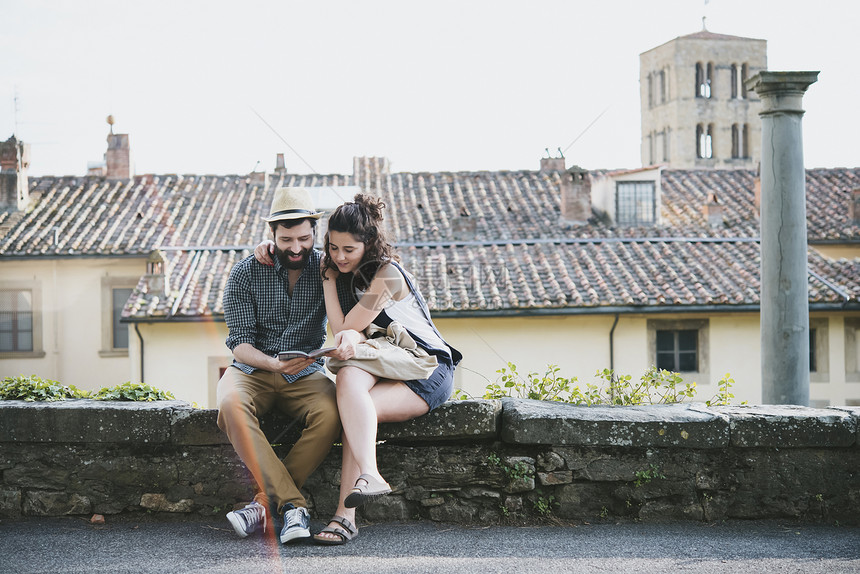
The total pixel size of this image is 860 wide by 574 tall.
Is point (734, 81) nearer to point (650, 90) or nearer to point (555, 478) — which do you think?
point (650, 90)

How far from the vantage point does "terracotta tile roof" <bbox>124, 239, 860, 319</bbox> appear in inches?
522

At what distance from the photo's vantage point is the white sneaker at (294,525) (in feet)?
11.3

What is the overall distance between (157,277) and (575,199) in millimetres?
8463

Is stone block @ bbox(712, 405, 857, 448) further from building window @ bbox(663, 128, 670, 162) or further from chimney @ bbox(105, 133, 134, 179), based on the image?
building window @ bbox(663, 128, 670, 162)

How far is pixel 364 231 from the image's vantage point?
381 centimetres

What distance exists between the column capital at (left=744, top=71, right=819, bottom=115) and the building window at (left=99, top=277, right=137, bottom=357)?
14.3m

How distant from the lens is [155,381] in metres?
13.8

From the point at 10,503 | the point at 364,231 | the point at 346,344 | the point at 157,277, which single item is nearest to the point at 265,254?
the point at 364,231

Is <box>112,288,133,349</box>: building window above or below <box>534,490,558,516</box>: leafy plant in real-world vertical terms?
above

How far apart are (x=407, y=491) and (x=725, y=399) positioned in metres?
2.15

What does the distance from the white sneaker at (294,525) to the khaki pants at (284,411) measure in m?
0.06

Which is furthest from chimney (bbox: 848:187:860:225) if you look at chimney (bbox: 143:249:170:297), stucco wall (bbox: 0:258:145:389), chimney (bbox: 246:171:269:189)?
stucco wall (bbox: 0:258:145:389)

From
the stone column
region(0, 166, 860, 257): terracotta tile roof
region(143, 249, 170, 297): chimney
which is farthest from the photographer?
region(0, 166, 860, 257): terracotta tile roof

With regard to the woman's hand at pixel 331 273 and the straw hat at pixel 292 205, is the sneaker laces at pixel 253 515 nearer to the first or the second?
the woman's hand at pixel 331 273
